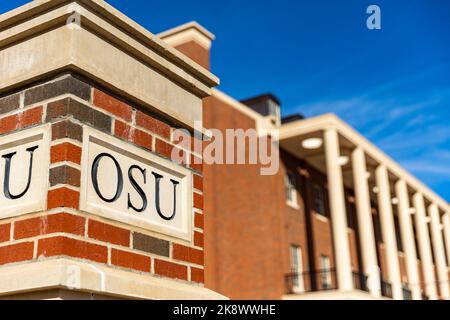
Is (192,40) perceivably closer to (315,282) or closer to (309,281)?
(309,281)

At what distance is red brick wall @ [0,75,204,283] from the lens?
2002 mm

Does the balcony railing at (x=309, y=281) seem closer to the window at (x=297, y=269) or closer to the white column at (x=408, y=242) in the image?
the window at (x=297, y=269)

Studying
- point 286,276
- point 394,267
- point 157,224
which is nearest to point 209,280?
point 286,276

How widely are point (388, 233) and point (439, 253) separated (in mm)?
10985

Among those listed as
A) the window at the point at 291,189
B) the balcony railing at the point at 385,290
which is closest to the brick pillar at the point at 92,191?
the window at the point at 291,189

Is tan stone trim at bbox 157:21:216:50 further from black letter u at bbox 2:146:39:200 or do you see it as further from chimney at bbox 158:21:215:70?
black letter u at bbox 2:146:39:200

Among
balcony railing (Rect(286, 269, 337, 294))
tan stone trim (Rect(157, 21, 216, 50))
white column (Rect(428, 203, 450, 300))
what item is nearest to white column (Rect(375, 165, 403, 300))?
balcony railing (Rect(286, 269, 337, 294))

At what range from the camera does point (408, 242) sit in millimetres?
31312

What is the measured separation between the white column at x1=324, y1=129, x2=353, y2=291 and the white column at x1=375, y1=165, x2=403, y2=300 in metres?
3.56

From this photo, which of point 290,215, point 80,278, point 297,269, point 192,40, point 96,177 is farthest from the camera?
point 290,215

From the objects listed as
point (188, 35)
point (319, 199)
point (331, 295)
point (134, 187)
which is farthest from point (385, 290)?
point (134, 187)

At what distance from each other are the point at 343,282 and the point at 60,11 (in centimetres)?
2331

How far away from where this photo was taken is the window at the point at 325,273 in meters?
27.8
